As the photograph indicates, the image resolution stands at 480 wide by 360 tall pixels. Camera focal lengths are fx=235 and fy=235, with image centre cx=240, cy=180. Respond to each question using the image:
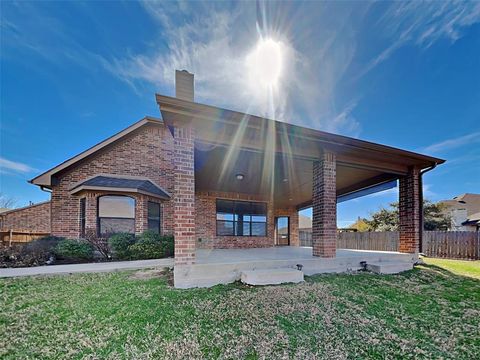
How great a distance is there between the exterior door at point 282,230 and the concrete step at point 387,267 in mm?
8571

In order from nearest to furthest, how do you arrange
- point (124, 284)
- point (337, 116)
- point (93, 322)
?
point (93, 322), point (124, 284), point (337, 116)

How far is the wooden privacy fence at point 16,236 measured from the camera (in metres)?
10.5

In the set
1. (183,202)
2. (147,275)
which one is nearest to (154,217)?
(147,275)

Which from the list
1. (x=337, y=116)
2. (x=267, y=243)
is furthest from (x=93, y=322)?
(x=337, y=116)

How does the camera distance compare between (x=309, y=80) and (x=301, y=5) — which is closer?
(x=301, y=5)

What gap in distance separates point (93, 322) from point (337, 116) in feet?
36.5

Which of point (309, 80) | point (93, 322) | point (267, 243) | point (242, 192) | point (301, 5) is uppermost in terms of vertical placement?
point (301, 5)

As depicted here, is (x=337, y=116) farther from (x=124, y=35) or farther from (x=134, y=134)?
(x=134, y=134)

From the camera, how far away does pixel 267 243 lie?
12.3m

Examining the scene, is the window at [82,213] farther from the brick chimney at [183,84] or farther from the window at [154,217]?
the brick chimney at [183,84]

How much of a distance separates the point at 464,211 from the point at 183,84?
34199 mm

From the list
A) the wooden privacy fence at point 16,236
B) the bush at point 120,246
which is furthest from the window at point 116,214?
the wooden privacy fence at point 16,236

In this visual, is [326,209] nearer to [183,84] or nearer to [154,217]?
[183,84]

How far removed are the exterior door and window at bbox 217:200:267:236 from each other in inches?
121
